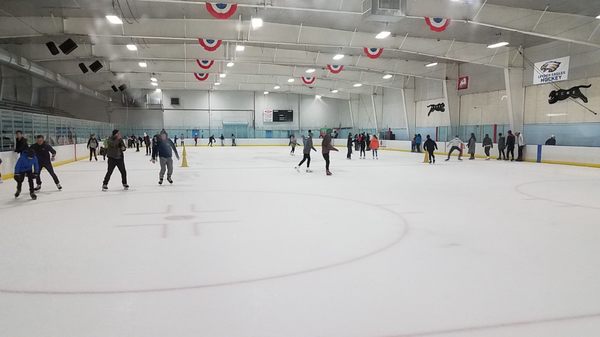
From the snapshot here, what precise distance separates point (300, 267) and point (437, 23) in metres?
11.9

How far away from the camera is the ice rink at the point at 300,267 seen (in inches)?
106

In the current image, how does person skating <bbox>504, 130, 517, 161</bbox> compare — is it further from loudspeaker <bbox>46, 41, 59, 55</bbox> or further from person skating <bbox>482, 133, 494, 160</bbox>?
loudspeaker <bbox>46, 41, 59, 55</bbox>

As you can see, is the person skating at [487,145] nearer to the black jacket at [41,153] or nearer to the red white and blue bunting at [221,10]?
the red white and blue bunting at [221,10]

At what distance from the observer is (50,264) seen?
3.88m

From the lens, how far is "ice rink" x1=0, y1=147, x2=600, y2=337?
269 centimetres

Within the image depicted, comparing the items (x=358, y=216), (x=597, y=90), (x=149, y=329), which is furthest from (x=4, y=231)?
(x=597, y=90)

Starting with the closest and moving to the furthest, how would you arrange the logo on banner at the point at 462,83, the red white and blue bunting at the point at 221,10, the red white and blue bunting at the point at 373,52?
1. the red white and blue bunting at the point at 221,10
2. the red white and blue bunting at the point at 373,52
3. the logo on banner at the point at 462,83

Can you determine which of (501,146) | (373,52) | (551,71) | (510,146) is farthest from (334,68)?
(551,71)

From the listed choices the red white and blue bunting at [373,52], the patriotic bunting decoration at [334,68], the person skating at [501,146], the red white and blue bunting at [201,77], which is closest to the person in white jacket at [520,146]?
the person skating at [501,146]

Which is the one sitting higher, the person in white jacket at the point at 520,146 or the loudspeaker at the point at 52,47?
the loudspeaker at the point at 52,47

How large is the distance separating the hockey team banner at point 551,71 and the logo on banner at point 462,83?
18.1 ft

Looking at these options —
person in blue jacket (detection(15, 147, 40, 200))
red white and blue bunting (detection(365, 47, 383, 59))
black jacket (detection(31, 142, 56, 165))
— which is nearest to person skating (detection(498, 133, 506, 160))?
red white and blue bunting (detection(365, 47, 383, 59))

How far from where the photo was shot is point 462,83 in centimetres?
2403

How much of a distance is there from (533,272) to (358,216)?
9.28 feet
